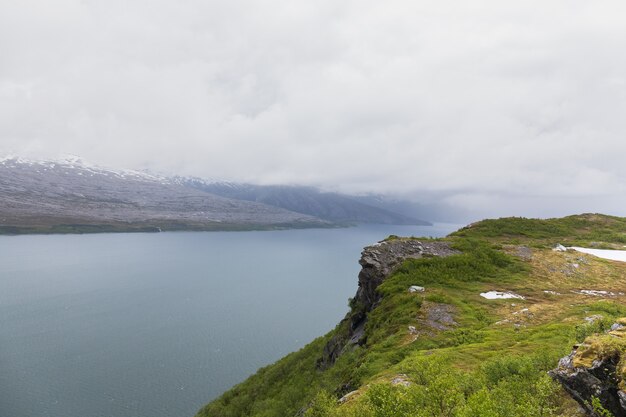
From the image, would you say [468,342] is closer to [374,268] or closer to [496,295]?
[496,295]

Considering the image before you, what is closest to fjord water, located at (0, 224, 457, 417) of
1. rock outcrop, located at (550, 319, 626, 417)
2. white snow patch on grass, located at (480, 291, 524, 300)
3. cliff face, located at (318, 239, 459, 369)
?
cliff face, located at (318, 239, 459, 369)

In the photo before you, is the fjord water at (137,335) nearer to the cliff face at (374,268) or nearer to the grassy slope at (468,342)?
the grassy slope at (468,342)

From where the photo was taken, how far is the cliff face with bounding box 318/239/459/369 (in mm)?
43000

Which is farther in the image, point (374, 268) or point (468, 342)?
point (374, 268)

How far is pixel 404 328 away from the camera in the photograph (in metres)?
28.6

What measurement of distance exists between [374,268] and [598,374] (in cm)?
3322

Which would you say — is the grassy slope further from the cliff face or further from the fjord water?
the fjord water

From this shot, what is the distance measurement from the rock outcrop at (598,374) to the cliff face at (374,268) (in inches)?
1142

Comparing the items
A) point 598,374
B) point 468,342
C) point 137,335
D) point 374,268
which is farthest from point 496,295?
point 137,335

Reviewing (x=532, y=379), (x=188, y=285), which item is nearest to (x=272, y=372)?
(x=532, y=379)

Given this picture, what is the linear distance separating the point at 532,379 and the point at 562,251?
41022 millimetres

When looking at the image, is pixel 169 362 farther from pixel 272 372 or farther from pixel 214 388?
pixel 272 372

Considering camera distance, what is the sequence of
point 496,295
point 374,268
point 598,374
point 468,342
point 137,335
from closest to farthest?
point 598,374 < point 468,342 < point 496,295 < point 374,268 < point 137,335

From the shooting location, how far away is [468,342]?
947 inches
